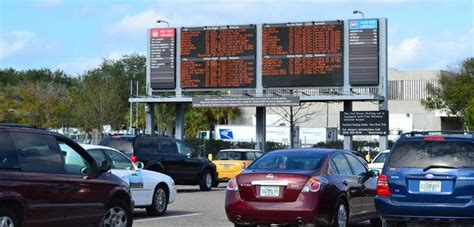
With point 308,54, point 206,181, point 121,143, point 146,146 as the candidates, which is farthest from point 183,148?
point 308,54

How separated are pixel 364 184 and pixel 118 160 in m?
5.55

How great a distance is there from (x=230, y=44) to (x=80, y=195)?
2905 cm

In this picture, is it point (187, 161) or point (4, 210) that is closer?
point (4, 210)

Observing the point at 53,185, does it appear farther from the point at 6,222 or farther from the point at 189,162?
the point at 189,162

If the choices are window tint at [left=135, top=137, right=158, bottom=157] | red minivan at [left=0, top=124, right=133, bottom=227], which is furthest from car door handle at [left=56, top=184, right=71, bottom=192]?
window tint at [left=135, top=137, right=158, bottom=157]

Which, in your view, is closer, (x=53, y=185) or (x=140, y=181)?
(x=53, y=185)

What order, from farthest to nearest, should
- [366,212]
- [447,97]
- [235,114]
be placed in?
[235,114]
[447,97]
[366,212]

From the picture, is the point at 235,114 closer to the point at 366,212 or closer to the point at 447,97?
the point at 447,97

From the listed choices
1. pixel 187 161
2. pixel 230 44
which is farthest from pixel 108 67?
pixel 187 161

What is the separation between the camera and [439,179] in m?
12.6

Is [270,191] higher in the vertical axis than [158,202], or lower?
higher

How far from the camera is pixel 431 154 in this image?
12844 millimetres

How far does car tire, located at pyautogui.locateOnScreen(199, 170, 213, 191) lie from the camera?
94.3 ft

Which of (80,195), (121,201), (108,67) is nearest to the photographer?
(80,195)
